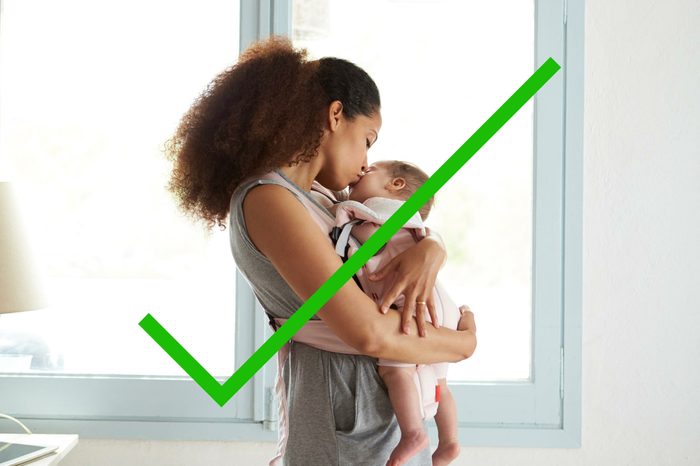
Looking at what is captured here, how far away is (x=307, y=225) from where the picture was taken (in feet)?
3.40

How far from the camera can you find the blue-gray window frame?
2230 millimetres

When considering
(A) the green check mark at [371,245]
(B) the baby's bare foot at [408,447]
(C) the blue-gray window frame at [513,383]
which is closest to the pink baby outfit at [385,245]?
(B) the baby's bare foot at [408,447]

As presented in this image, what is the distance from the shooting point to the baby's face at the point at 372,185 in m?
1.38

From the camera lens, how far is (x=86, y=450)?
229 cm

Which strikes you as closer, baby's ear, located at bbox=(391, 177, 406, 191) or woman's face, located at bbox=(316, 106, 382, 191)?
woman's face, located at bbox=(316, 106, 382, 191)

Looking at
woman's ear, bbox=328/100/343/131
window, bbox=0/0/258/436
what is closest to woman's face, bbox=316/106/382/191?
woman's ear, bbox=328/100/343/131

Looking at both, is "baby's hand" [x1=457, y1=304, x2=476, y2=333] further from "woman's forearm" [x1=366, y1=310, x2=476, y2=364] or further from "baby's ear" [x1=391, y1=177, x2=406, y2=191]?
"baby's ear" [x1=391, y1=177, x2=406, y2=191]

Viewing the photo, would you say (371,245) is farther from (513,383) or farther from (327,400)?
(513,383)

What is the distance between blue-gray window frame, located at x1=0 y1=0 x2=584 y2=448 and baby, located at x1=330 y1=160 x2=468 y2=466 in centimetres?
86

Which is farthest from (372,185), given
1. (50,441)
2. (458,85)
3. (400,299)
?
(50,441)

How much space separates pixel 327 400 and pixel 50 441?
50.9 inches

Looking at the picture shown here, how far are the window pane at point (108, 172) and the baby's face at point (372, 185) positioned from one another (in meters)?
1.02

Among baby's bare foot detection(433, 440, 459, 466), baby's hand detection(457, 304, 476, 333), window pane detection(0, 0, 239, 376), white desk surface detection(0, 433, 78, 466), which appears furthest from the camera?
window pane detection(0, 0, 239, 376)

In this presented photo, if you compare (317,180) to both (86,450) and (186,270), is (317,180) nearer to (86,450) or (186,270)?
(186,270)
